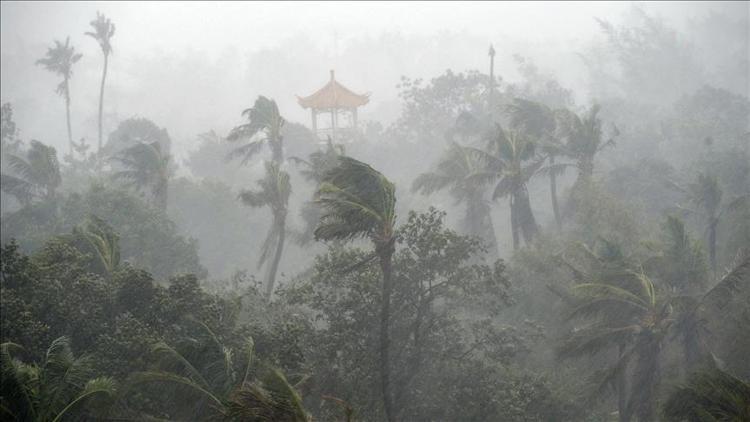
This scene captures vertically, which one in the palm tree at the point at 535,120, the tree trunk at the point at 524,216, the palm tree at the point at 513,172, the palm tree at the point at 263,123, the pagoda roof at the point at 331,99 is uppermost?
the pagoda roof at the point at 331,99

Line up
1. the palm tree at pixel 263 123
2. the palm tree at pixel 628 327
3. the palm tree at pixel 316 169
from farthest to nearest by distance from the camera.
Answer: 1. the palm tree at pixel 263 123
2. the palm tree at pixel 316 169
3. the palm tree at pixel 628 327

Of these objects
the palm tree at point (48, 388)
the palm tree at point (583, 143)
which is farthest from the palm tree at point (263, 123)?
the palm tree at point (48, 388)

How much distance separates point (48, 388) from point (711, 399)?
38.7 ft

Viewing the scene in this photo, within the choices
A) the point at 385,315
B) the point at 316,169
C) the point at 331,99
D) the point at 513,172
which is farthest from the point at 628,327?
the point at 331,99

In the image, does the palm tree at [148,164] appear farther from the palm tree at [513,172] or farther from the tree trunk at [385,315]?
the tree trunk at [385,315]

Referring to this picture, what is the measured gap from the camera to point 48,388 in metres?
9.05

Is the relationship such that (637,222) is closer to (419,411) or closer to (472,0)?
(419,411)

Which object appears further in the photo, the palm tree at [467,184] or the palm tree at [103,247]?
the palm tree at [467,184]

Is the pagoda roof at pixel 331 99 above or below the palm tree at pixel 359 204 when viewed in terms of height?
above

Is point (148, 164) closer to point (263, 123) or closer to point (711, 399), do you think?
point (263, 123)

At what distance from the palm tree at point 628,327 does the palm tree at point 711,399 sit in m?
1.99

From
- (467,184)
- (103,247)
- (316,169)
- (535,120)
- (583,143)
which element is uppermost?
(535,120)

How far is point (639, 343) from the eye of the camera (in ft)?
44.4

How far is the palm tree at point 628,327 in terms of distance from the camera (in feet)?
43.6
